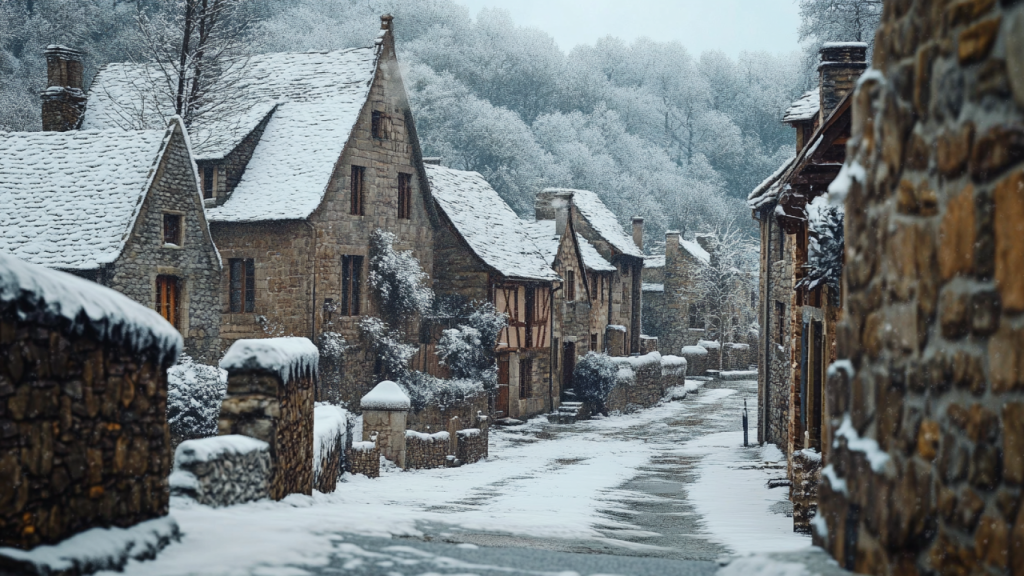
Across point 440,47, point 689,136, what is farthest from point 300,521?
point 689,136

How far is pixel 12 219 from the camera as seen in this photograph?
844 inches

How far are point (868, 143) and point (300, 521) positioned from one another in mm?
5247

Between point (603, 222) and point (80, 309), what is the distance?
4506 cm

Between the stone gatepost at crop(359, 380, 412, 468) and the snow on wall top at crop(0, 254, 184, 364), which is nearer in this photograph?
the snow on wall top at crop(0, 254, 184, 364)

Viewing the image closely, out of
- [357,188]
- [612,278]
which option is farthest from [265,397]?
[612,278]

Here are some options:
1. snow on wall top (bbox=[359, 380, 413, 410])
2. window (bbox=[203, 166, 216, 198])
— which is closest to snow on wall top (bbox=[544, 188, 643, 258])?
window (bbox=[203, 166, 216, 198])

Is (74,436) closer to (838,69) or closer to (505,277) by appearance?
(838,69)

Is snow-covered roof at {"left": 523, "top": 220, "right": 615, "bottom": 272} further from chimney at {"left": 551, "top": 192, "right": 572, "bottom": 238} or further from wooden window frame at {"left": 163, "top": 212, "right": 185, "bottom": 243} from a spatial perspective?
wooden window frame at {"left": 163, "top": 212, "right": 185, "bottom": 243}

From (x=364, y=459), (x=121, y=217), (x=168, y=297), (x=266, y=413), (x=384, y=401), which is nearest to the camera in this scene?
(x=266, y=413)

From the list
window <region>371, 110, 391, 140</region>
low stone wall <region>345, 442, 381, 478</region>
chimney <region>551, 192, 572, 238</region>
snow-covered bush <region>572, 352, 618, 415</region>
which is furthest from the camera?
chimney <region>551, 192, 572, 238</region>

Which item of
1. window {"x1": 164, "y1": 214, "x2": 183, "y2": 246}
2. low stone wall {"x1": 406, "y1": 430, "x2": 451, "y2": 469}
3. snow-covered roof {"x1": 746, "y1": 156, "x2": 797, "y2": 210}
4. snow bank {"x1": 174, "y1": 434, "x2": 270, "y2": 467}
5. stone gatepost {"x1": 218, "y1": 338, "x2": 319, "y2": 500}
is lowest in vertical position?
low stone wall {"x1": 406, "y1": 430, "x2": 451, "y2": 469}

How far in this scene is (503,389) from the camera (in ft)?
110

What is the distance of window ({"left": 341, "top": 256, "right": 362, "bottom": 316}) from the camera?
28.0 m

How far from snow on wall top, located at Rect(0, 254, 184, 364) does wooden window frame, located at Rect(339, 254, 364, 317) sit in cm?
2112
